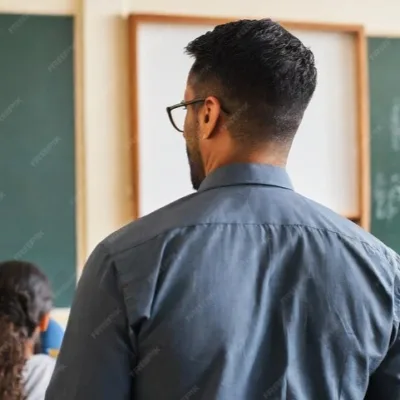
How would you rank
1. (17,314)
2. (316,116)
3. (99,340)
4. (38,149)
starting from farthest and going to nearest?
(316,116) → (38,149) → (17,314) → (99,340)

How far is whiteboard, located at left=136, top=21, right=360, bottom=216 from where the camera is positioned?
259cm

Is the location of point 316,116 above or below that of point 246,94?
above

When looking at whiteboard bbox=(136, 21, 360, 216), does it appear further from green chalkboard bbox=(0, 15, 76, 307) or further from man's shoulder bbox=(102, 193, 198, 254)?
man's shoulder bbox=(102, 193, 198, 254)

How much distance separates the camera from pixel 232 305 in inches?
32.9

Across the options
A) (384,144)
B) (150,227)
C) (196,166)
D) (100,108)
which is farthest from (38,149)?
(150,227)

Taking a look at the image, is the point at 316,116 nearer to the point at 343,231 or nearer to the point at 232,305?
the point at 343,231

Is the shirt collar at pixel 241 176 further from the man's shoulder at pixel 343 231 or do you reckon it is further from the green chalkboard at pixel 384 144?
the green chalkboard at pixel 384 144

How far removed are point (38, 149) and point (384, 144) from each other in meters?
1.41

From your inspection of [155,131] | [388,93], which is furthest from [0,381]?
[388,93]

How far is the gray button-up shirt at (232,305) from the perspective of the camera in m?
0.82

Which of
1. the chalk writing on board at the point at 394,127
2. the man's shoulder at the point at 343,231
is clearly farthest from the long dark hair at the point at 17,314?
the chalk writing on board at the point at 394,127

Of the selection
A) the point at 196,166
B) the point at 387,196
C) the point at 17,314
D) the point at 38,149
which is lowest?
the point at 17,314

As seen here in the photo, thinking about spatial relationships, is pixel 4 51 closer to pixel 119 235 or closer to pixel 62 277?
pixel 62 277

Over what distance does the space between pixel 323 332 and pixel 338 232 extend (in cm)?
14
